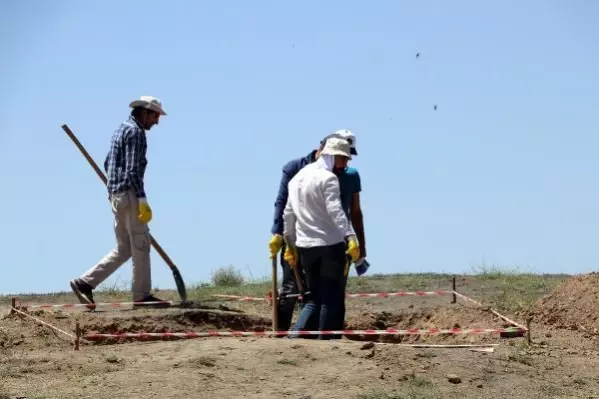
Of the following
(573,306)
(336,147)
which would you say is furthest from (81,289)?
(573,306)

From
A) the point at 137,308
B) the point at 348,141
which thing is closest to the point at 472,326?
the point at 348,141

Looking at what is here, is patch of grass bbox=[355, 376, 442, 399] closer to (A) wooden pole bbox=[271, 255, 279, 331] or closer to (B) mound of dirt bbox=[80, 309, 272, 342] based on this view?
(A) wooden pole bbox=[271, 255, 279, 331]

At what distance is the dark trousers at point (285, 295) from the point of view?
11.1 m

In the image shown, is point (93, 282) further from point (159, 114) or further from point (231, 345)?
point (231, 345)

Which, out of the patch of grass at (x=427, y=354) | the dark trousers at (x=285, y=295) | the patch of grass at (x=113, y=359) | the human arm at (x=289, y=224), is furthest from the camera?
the dark trousers at (x=285, y=295)

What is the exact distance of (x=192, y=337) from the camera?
11.0 meters

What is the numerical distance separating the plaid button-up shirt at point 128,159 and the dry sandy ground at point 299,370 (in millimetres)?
2287

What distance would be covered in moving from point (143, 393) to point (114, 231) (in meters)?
5.05

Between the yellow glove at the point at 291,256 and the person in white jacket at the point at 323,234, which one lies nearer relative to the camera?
the person in white jacket at the point at 323,234

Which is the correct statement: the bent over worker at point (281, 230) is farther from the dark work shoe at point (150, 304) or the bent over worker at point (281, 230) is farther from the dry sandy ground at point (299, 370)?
the dark work shoe at point (150, 304)

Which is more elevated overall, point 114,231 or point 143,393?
point 114,231

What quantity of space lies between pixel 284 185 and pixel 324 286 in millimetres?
1438

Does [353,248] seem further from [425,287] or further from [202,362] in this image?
[425,287]

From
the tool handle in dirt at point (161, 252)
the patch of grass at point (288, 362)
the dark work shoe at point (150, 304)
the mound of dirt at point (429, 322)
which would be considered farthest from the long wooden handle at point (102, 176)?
the patch of grass at point (288, 362)
